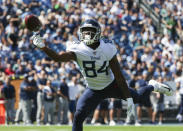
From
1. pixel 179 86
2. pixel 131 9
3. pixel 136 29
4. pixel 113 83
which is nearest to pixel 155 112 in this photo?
pixel 179 86

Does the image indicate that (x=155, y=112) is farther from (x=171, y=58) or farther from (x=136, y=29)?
(x=136, y=29)

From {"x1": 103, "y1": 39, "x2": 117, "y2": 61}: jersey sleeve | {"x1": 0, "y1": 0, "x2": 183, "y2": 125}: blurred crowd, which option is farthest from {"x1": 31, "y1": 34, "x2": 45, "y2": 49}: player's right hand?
{"x1": 0, "y1": 0, "x2": 183, "y2": 125}: blurred crowd

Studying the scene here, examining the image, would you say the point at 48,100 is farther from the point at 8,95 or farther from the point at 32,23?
the point at 32,23

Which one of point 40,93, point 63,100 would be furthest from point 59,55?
point 63,100

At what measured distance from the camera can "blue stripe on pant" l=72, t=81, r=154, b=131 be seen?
599cm

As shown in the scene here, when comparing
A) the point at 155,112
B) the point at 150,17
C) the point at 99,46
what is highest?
the point at 150,17

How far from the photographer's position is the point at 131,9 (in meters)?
17.2

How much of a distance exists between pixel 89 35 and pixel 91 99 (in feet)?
2.76

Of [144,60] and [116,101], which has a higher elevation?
[144,60]

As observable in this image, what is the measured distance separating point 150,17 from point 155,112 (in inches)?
228

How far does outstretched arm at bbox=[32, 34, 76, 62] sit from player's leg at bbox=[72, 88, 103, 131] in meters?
0.56

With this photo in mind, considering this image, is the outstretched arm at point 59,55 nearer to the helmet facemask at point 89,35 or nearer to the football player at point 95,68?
the football player at point 95,68

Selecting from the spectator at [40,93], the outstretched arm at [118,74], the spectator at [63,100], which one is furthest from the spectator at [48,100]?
the outstretched arm at [118,74]

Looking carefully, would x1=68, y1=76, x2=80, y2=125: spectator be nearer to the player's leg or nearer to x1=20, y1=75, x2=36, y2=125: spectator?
x1=20, y1=75, x2=36, y2=125: spectator
